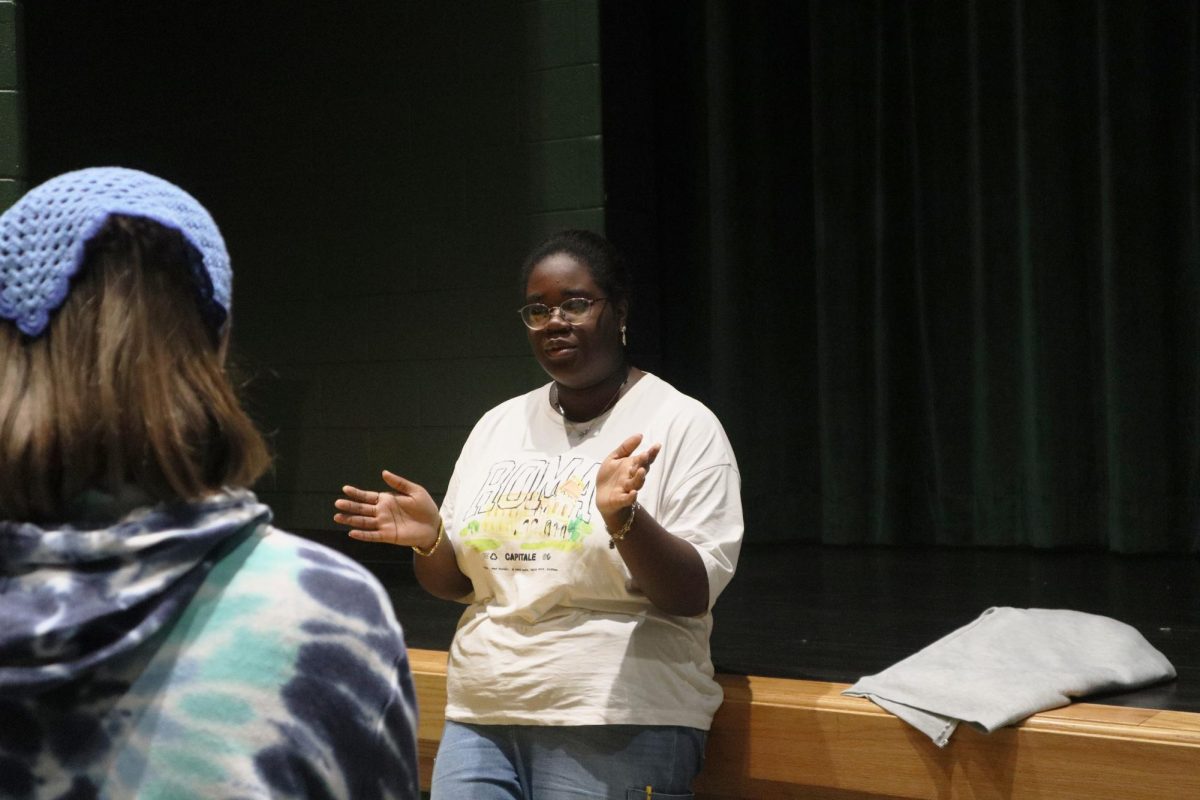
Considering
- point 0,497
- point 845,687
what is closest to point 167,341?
point 0,497

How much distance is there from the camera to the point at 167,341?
0.82m

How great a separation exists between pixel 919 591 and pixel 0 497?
3.07 metres

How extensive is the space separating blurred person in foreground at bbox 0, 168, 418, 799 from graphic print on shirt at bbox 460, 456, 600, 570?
1.02 m

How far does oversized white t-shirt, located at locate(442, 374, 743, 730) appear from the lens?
1833 millimetres

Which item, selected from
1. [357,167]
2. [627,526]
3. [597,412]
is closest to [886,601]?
[597,412]

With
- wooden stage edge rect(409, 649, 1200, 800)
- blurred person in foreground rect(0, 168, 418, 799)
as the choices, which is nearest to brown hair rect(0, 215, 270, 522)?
blurred person in foreground rect(0, 168, 418, 799)

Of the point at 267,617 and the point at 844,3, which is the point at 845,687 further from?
the point at 844,3


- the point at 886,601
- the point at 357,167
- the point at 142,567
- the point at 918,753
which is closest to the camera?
the point at 142,567

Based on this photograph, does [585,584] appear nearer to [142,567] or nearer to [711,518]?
[711,518]

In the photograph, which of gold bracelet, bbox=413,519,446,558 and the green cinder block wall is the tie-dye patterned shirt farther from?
the green cinder block wall

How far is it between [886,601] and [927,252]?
1799 mm

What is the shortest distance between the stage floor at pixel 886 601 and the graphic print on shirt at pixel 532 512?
69 centimetres

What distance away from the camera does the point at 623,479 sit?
1.67 m

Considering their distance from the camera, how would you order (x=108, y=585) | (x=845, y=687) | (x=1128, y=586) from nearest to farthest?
(x=108, y=585) → (x=845, y=687) → (x=1128, y=586)
